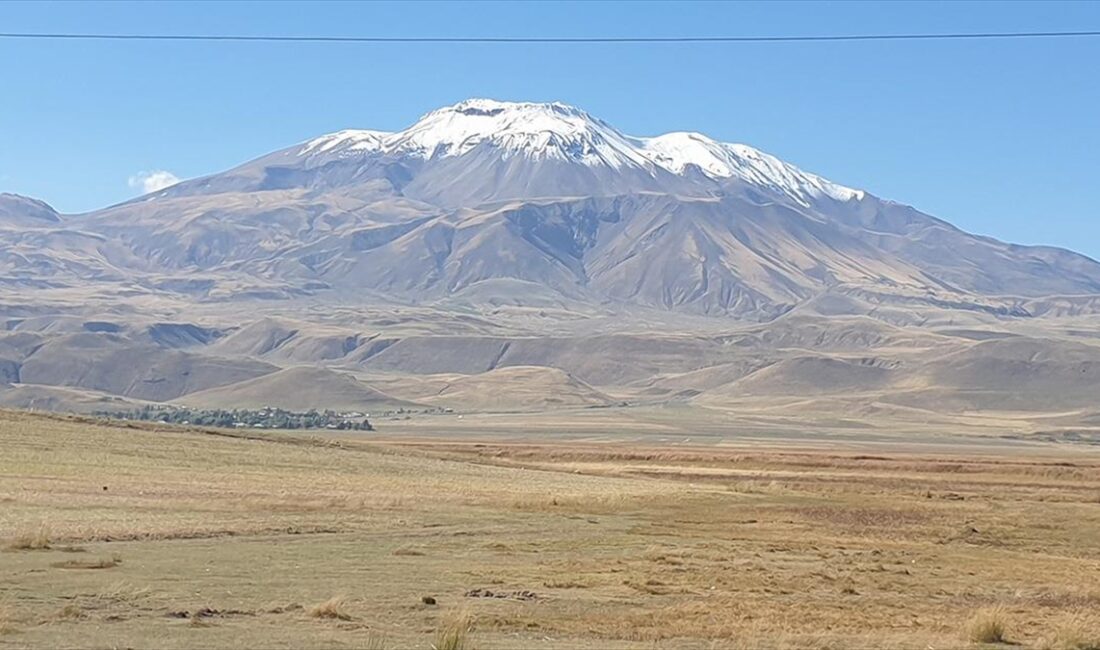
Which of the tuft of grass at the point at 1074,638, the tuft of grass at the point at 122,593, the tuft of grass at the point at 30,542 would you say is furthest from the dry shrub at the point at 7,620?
the tuft of grass at the point at 1074,638

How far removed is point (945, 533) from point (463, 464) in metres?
33.0

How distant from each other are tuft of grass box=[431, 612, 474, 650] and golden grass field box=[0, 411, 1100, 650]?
0.08 meters

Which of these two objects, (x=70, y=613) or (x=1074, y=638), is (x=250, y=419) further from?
(x=1074, y=638)

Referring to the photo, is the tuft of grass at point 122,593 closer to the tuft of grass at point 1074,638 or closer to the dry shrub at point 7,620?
the dry shrub at point 7,620

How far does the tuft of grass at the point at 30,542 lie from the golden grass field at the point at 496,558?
6 cm

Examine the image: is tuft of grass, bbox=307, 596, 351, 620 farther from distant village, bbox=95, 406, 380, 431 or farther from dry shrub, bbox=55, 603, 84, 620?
distant village, bbox=95, 406, 380, 431

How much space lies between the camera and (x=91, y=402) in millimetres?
198500

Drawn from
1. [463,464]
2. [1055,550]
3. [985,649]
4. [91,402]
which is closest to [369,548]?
[985,649]

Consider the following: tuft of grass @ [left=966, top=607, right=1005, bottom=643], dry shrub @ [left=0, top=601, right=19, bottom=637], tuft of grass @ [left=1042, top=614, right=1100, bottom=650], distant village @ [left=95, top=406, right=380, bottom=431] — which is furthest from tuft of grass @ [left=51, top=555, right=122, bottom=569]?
distant village @ [left=95, top=406, right=380, bottom=431]

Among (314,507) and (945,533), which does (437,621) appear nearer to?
(314,507)

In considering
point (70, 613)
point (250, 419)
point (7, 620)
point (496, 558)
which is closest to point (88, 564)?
point (70, 613)

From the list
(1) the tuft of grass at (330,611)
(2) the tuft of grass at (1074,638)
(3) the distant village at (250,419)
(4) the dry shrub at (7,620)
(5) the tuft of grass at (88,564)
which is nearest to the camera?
(4) the dry shrub at (7,620)

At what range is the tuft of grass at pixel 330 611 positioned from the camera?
22641 millimetres

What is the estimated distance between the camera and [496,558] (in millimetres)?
32906
